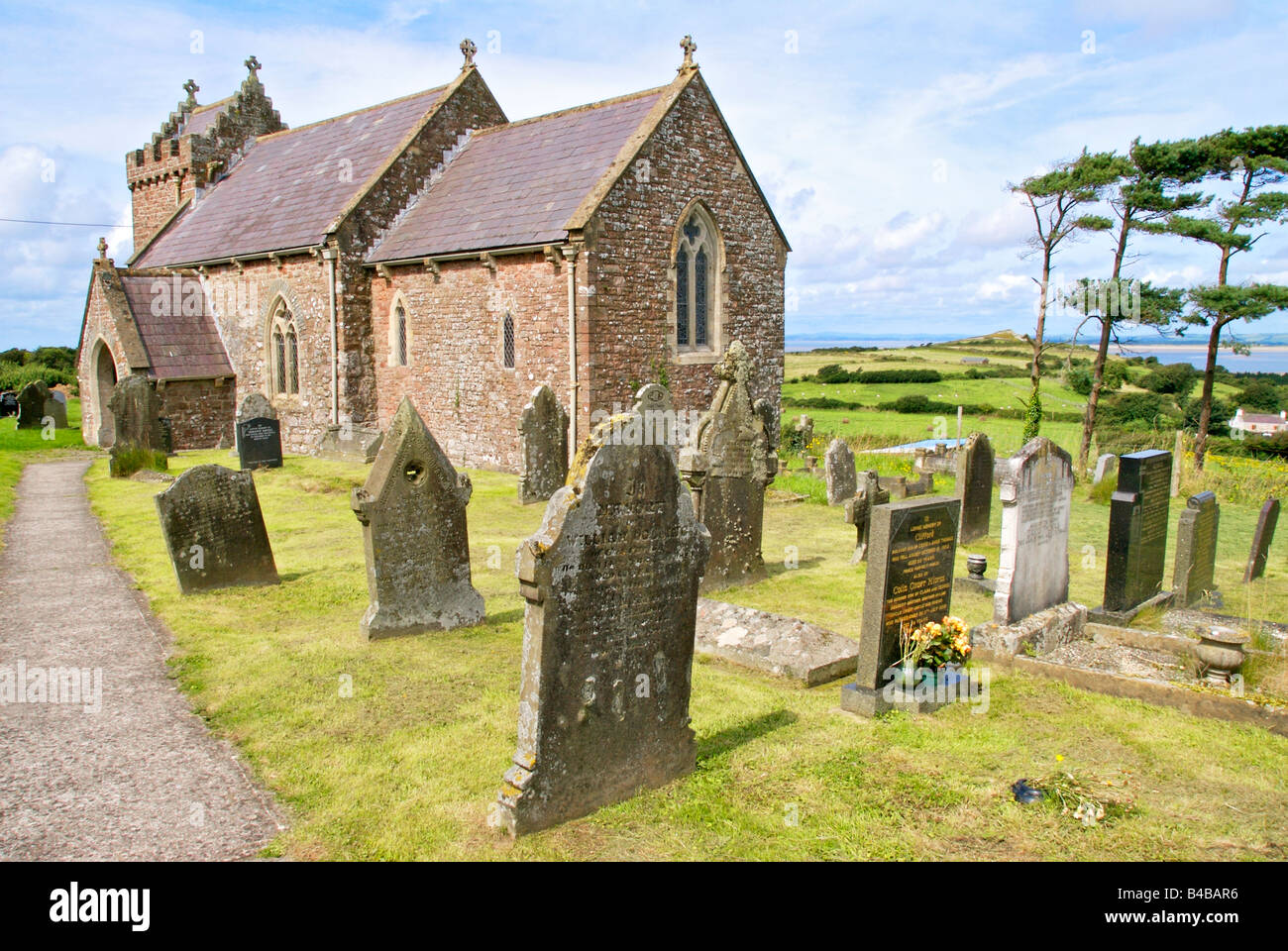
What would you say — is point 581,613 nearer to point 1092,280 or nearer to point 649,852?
point 649,852

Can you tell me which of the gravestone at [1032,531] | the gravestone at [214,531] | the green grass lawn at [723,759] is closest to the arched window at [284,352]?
the gravestone at [214,531]

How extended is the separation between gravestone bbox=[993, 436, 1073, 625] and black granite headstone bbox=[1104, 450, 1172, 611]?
607 millimetres

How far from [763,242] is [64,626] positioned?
16665 millimetres

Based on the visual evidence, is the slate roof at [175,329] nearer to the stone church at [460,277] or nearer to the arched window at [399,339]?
the stone church at [460,277]

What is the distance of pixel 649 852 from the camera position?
4.55 meters

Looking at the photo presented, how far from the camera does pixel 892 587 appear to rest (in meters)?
6.63

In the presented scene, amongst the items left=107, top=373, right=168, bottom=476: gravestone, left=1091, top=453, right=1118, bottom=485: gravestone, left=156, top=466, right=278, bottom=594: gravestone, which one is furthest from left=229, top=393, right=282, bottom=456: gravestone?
left=1091, top=453, right=1118, bottom=485: gravestone

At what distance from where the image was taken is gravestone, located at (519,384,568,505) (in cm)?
1558

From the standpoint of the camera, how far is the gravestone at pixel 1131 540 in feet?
29.3

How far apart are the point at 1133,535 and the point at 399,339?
17125 millimetres

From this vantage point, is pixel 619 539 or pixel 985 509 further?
pixel 985 509

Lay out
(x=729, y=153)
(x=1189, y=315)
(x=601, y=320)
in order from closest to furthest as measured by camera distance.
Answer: (x=601, y=320), (x=729, y=153), (x=1189, y=315)

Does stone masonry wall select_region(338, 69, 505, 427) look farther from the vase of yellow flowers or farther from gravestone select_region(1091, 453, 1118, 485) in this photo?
the vase of yellow flowers
